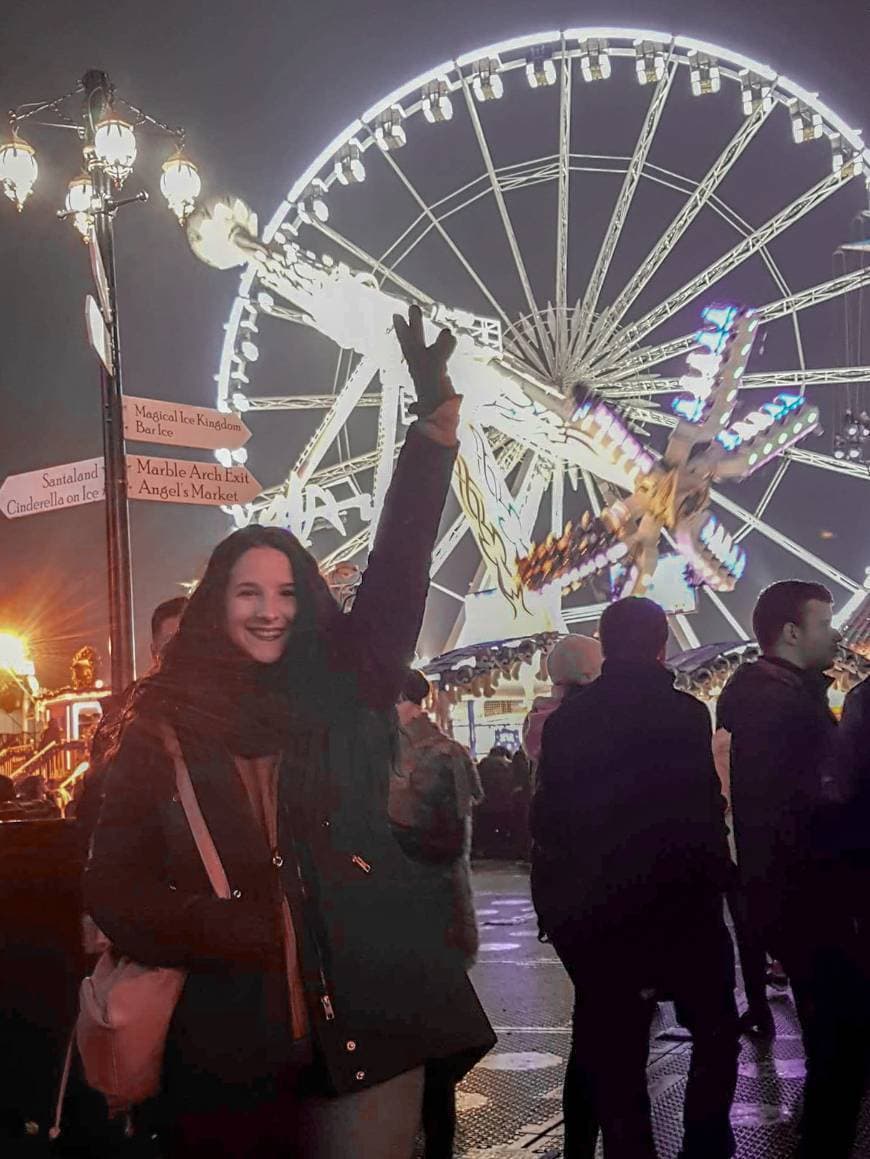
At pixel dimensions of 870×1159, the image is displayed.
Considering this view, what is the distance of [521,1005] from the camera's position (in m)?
6.09

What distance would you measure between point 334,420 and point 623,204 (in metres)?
5.82

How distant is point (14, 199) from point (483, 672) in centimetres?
1081

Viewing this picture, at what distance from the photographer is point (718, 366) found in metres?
19.3

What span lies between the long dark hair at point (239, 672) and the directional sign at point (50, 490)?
473 centimetres

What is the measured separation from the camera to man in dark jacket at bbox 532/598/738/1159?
3.02 m

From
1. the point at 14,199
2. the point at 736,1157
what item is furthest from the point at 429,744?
the point at 14,199

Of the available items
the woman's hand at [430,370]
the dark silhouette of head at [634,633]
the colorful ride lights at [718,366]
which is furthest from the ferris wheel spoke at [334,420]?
the woman's hand at [430,370]

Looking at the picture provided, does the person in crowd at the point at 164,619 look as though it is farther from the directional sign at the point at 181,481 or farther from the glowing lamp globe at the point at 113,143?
the glowing lamp globe at the point at 113,143

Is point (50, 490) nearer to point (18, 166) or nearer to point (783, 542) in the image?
point (18, 166)

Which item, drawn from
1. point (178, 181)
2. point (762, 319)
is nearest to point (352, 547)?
point (762, 319)

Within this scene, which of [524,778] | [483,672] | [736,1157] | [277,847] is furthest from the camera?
[483,672]

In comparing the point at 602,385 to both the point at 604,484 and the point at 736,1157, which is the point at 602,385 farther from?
the point at 736,1157

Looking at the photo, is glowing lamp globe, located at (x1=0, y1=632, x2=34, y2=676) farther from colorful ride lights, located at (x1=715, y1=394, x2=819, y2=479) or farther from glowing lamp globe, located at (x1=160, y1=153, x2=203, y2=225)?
glowing lamp globe, located at (x1=160, y1=153, x2=203, y2=225)

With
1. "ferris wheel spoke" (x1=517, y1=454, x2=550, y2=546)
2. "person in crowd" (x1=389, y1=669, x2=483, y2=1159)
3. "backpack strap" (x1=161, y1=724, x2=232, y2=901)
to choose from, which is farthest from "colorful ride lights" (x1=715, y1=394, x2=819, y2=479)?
"backpack strap" (x1=161, y1=724, x2=232, y2=901)
